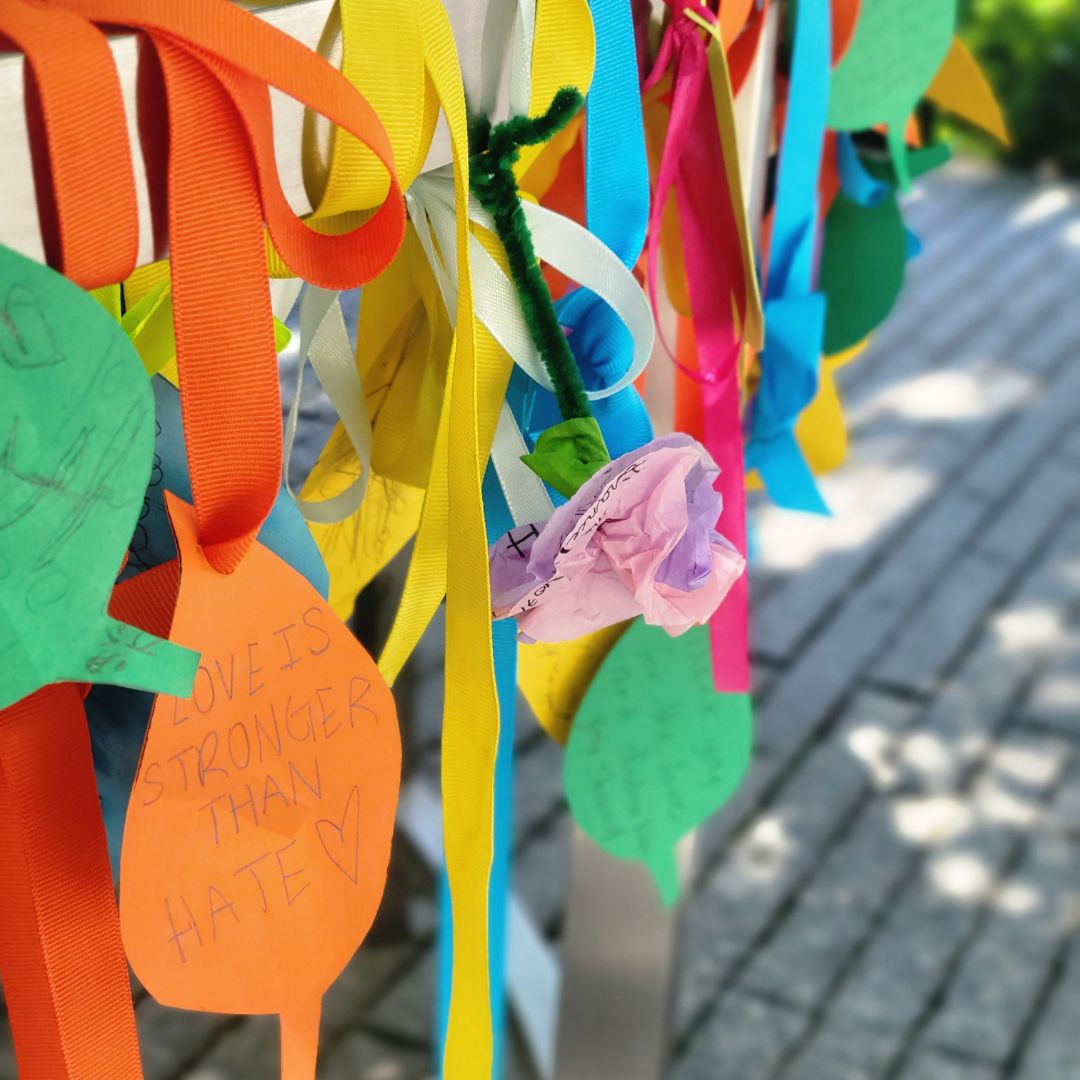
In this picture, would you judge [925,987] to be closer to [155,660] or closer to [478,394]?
[478,394]

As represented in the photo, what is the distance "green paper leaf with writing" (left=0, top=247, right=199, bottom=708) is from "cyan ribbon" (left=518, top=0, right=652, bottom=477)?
20 centimetres

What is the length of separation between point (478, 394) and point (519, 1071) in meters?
1.16

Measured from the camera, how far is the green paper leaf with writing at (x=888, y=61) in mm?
701

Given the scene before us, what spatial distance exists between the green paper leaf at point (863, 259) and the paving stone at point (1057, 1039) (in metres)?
1.12

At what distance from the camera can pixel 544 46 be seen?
0.44 meters

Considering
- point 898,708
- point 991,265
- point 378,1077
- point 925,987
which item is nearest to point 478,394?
point 378,1077

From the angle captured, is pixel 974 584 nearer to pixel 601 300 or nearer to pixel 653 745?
pixel 653 745

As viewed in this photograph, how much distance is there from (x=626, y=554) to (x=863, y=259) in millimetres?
427

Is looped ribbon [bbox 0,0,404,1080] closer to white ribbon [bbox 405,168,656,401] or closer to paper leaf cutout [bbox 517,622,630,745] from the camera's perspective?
white ribbon [bbox 405,168,656,401]

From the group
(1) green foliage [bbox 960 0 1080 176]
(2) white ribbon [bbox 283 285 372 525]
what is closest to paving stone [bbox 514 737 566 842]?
(2) white ribbon [bbox 283 285 372 525]

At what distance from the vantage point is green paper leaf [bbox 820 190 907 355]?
797 millimetres

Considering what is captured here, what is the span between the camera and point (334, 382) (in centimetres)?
51

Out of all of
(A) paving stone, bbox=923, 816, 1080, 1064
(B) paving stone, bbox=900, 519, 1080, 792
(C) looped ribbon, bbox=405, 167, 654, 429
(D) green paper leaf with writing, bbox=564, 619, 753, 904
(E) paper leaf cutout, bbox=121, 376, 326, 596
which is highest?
(C) looped ribbon, bbox=405, 167, 654, 429

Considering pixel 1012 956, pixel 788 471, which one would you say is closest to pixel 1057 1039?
pixel 1012 956
